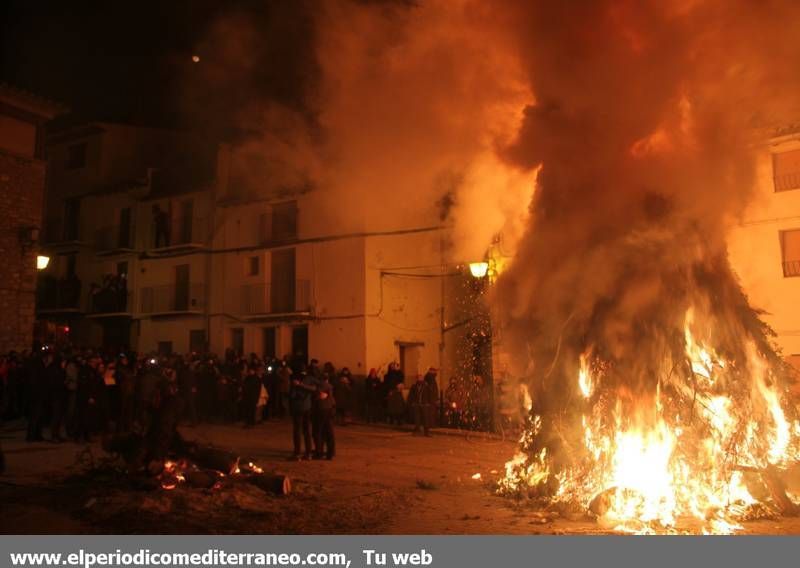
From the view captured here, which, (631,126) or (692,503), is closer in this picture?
(692,503)

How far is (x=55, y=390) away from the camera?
1128 centimetres

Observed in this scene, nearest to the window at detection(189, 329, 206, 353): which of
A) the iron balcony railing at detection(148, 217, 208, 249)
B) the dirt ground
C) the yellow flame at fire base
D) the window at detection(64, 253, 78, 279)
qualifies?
the iron balcony railing at detection(148, 217, 208, 249)

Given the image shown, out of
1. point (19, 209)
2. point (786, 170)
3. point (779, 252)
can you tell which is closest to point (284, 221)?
point (19, 209)

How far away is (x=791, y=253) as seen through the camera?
16.1 m

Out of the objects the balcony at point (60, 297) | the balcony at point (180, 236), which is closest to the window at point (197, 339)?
the balcony at point (180, 236)

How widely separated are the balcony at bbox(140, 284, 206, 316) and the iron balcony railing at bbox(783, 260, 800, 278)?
1849 cm

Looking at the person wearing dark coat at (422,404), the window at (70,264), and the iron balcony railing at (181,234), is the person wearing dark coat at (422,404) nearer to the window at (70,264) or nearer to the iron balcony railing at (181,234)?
the iron balcony railing at (181,234)

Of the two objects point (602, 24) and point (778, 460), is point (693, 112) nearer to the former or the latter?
point (602, 24)

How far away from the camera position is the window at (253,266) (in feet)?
77.3

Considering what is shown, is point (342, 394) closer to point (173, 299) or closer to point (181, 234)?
point (173, 299)

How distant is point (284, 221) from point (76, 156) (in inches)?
501

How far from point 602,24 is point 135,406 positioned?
1034 cm

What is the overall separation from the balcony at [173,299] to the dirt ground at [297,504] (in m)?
14.2

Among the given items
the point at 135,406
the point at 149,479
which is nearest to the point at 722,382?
the point at 149,479
